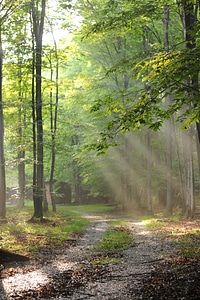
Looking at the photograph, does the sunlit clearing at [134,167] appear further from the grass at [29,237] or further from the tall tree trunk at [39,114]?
the grass at [29,237]

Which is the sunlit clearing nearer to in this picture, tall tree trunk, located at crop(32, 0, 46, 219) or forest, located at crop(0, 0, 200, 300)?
forest, located at crop(0, 0, 200, 300)

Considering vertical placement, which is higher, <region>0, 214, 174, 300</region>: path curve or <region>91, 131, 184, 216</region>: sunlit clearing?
<region>91, 131, 184, 216</region>: sunlit clearing

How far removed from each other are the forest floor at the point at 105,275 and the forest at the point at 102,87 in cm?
268

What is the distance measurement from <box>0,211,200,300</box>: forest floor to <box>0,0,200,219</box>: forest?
2.68m

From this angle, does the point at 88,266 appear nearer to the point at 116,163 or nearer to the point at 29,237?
the point at 29,237

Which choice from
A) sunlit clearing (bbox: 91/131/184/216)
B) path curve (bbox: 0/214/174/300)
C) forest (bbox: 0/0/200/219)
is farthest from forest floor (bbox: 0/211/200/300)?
sunlit clearing (bbox: 91/131/184/216)

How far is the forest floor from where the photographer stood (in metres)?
5.79

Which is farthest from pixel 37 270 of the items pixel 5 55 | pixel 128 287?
pixel 5 55

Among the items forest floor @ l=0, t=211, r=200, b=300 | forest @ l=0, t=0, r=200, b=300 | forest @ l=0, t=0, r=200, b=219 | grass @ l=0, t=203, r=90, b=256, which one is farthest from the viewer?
grass @ l=0, t=203, r=90, b=256

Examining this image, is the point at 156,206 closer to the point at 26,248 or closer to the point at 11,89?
the point at 11,89

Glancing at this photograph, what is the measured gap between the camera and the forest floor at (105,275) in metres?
5.79

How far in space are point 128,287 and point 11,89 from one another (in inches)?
803

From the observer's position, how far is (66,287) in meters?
6.44

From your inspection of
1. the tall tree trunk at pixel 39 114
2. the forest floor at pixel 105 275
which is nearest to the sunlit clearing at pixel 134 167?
the tall tree trunk at pixel 39 114
